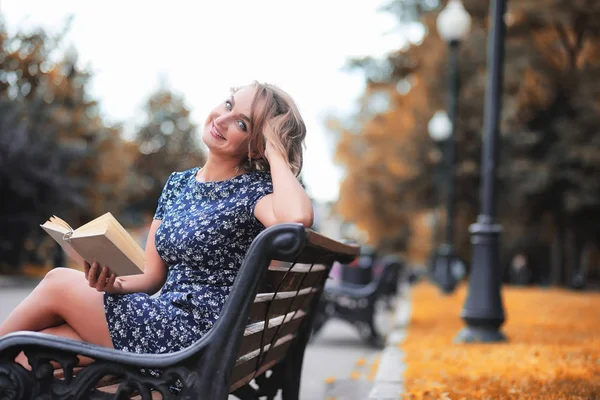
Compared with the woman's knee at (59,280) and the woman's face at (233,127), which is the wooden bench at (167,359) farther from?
the woman's face at (233,127)

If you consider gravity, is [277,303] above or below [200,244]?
below

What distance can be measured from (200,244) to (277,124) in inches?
21.8

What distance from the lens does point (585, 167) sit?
27.5 meters

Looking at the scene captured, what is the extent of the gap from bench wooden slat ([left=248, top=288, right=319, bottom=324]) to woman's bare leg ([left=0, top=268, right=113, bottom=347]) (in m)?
0.56

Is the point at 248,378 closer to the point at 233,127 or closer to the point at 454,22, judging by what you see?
the point at 233,127

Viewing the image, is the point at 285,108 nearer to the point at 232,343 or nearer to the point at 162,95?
the point at 232,343

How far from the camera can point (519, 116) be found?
28078mm

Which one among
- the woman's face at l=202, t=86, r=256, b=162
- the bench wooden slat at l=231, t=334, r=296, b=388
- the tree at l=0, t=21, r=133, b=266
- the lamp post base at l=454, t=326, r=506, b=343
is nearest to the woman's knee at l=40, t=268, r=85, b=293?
the bench wooden slat at l=231, t=334, r=296, b=388

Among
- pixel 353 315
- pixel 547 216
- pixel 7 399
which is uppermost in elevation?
pixel 7 399

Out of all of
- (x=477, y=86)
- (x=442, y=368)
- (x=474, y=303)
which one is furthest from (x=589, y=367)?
(x=477, y=86)

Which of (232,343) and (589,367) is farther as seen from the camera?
(589,367)

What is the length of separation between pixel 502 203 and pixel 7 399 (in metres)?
27.5

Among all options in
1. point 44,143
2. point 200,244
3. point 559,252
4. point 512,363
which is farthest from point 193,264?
point 559,252

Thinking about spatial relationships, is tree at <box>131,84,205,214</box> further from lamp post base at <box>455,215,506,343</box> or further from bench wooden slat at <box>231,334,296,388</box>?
bench wooden slat at <box>231,334,296,388</box>
